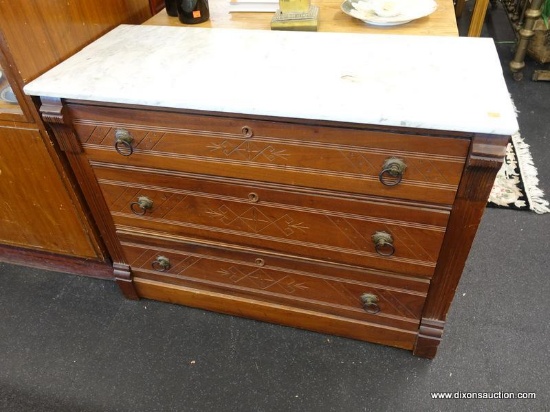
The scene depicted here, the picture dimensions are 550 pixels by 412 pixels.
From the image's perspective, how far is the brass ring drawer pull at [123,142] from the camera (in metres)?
1.11

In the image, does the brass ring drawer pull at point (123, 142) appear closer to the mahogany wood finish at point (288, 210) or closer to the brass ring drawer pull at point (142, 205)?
the mahogany wood finish at point (288, 210)

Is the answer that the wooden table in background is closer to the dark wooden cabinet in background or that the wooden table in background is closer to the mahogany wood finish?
the dark wooden cabinet in background

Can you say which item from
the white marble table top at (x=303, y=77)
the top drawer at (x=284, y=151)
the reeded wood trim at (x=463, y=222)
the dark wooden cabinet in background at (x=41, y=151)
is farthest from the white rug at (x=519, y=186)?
the dark wooden cabinet in background at (x=41, y=151)

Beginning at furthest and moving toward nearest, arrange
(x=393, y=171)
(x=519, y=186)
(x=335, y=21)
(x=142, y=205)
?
(x=519, y=186)
(x=335, y=21)
(x=142, y=205)
(x=393, y=171)

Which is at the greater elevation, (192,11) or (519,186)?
(192,11)

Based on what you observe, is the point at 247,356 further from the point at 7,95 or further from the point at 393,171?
the point at 7,95

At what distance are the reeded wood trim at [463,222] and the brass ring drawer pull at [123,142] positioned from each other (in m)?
0.80

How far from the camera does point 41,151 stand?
4.17 feet

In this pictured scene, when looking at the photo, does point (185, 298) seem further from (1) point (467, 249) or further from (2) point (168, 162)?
(1) point (467, 249)

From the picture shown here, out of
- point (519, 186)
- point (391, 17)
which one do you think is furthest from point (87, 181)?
point (519, 186)

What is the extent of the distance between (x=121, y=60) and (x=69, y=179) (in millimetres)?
405

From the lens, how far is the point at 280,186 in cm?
110

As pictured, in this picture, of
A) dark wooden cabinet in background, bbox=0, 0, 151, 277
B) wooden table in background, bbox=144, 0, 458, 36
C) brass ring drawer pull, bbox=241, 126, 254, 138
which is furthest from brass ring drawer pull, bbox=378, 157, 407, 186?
dark wooden cabinet in background, bbox=0, 0, 151, 277

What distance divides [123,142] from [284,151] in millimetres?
418
